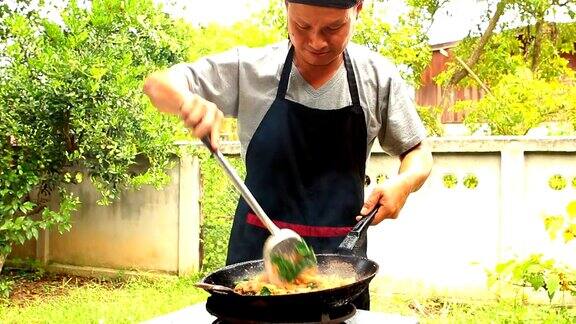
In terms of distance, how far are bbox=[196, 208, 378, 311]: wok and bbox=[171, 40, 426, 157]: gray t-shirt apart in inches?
15.0

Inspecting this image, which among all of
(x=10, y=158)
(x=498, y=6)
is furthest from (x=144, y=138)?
(x=498, y=6)

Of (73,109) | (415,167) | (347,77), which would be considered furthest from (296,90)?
(73,109)

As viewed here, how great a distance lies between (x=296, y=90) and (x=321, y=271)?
611 millimetres

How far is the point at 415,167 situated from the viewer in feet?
7.15

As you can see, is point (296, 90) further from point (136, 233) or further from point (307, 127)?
point (136, 233)

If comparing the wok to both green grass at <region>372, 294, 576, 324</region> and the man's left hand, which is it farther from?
green grass at <region>372, 294, 576, 324</region>

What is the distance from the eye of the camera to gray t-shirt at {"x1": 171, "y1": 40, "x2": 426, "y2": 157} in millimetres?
2129

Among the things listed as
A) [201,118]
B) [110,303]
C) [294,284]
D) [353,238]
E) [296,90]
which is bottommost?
[110,303]

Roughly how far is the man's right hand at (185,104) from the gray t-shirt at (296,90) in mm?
207

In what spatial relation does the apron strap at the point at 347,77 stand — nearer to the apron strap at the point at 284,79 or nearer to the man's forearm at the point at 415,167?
the apron strap at the point at 284,79

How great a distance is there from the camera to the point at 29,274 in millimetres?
7238

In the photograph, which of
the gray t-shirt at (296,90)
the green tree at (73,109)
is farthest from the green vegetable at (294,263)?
the green tree at (73,109)

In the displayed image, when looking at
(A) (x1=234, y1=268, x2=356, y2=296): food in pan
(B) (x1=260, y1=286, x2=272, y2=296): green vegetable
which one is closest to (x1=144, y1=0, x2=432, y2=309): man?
(A) (x1=234, y1=268, x2=356, y2=296): food in pan

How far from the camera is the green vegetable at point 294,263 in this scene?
1.76m
